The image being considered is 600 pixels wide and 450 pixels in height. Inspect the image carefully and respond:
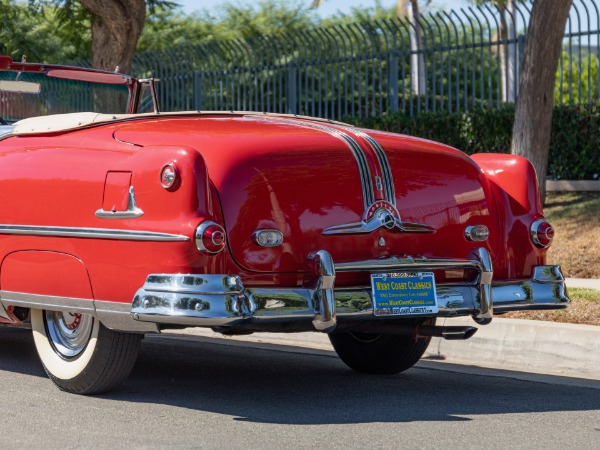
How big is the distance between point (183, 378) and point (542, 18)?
7.35 metres

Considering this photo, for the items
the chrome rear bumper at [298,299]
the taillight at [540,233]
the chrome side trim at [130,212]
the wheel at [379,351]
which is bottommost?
the wheel at [379,351]

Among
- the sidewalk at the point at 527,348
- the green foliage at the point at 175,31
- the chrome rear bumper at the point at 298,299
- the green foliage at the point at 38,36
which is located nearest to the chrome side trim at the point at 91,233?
the chrome rear bumper at the point at 298,299

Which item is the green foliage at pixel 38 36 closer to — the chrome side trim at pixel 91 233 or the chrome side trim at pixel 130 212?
the chrome side trim at pixel 91 233

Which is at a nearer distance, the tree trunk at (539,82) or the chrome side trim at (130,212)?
the chrome side trim at (130,212)

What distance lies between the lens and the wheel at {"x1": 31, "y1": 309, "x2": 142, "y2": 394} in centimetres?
570

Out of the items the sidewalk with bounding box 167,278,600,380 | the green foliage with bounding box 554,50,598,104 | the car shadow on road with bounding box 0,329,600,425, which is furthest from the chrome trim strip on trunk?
the green foliage with bounding box 554,50,598,104

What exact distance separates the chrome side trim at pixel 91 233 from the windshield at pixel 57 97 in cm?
148

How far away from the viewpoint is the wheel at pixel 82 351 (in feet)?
18.7

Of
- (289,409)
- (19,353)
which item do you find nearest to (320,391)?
(289,409)

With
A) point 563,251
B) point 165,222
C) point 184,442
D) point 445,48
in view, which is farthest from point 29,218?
point 445,48

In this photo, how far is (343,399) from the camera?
5.96 meters

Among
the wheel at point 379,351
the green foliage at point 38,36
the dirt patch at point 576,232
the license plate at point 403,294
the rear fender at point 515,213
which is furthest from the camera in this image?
the green foliage at point 38,36

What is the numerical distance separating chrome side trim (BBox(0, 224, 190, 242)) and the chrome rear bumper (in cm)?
17

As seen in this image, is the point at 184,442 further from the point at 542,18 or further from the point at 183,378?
the point at 542,18
